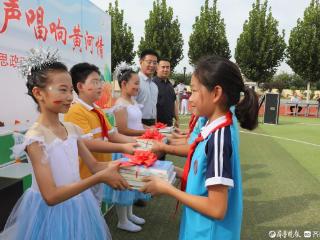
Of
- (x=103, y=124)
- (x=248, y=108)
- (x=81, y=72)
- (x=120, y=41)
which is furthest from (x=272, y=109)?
(x=120, y=41)

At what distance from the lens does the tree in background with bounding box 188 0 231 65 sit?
947 inches

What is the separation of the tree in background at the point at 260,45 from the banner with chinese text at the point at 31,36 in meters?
21.5

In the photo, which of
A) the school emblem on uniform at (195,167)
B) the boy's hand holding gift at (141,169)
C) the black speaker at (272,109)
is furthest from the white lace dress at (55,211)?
the black speaker at (272,109)

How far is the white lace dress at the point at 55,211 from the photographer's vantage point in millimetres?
1884

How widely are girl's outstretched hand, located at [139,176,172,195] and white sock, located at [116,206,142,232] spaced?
197 centimetres

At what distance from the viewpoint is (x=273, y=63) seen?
24.0 m

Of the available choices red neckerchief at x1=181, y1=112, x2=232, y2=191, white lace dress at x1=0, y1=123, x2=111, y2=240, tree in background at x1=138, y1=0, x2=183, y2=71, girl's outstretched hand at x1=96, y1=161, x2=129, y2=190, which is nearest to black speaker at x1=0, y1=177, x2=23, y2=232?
white lace dress at x1=0, y1=123, x2=111, y2=240

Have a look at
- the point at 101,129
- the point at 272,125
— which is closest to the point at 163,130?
the point at 101,129

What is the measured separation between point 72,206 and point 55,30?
180cm

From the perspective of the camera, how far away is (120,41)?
25203 mm

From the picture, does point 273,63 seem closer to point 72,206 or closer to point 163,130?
point 163,130

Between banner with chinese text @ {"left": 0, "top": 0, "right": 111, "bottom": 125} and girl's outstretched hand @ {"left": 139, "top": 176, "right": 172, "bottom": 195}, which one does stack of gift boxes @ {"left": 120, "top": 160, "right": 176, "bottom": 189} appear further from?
banner with chinese text @ {"left": 0, "top": 0, "right": 111, "bottom": 125}

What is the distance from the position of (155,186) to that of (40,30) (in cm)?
187

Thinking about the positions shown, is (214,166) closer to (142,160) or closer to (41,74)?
(142,160)
